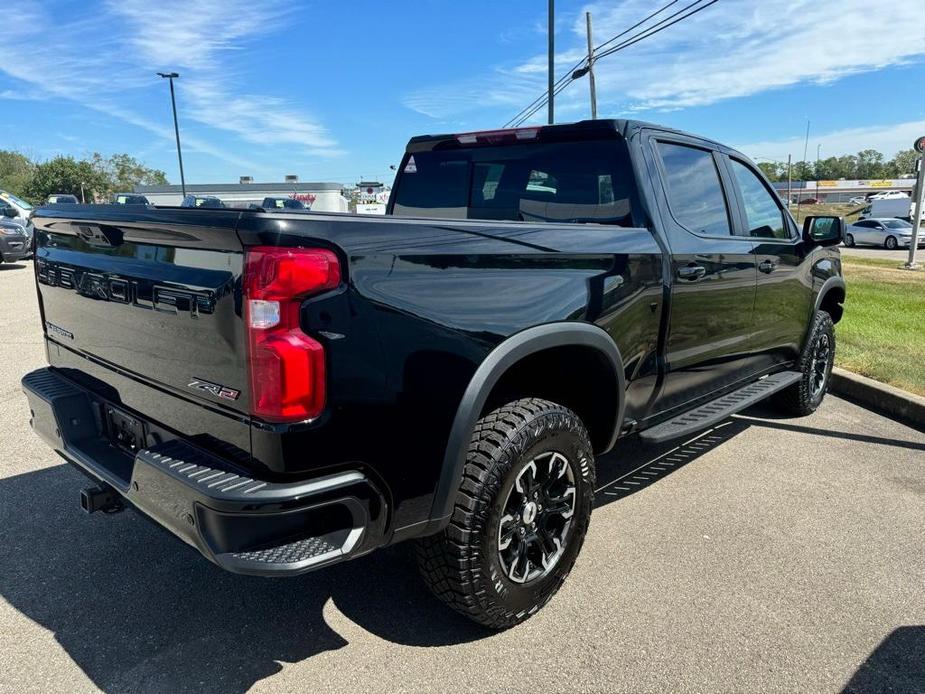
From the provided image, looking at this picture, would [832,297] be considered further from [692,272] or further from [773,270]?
[692,272]

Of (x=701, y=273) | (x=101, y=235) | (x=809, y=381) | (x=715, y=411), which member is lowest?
(x=809, y=381)

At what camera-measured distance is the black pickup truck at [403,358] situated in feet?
6.28

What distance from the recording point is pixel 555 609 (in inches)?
109

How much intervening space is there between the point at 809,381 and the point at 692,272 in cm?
242

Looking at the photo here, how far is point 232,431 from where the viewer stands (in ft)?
6.61

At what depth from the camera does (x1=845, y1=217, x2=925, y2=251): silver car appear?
94.9ft

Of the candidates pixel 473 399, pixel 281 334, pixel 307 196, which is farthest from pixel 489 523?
pixel 307 196

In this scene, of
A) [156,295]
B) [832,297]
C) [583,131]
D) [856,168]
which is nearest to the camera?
[156,295]

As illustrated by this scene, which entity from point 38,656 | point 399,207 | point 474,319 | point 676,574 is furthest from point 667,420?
point 38,656

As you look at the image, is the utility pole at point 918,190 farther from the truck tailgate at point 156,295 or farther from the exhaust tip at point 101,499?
the exhaust tip at point 101,499

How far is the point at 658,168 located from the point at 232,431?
247cm

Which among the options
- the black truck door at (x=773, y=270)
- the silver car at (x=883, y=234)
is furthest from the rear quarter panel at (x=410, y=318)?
the silver car at (x=883, y=234)

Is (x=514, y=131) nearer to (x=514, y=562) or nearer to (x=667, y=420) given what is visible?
(x=667, y=420)

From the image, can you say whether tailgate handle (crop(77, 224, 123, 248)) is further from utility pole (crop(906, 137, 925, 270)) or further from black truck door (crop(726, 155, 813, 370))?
utility pole (crop(906, 137, 925, 270))
